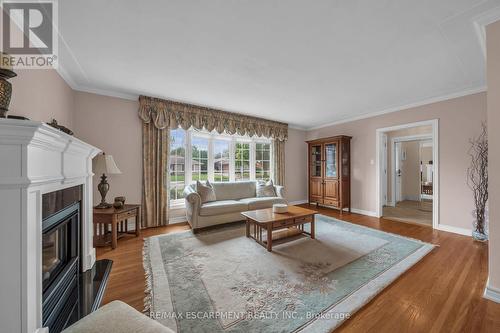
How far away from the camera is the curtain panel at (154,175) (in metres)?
3.54

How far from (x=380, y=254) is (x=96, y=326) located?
2862 millimetres

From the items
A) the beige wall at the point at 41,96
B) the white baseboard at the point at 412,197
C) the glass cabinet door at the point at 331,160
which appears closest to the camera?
the beige wall at the point at 41,96

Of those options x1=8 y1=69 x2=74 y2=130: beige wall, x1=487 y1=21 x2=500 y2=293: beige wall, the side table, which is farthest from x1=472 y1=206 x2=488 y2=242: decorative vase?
x1=8 y1=69 x2=74 y2=130: beige wall

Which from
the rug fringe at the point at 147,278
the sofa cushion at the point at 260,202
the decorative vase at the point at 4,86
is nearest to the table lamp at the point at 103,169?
the rug fringe at the point at 147,278

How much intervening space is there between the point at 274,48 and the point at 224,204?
2555 millimetres

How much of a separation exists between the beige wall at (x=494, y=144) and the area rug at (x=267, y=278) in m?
0.69

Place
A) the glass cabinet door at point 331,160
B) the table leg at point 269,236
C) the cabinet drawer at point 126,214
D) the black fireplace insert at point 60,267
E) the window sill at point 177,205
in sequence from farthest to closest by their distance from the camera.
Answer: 1. the glass cabinet door at point 331,160
2. the window sill at point 177,205
3. the cabinet drawer at point 126,214
4. the table leg at point 269,236
5. the black fireplace insert at point 60,267

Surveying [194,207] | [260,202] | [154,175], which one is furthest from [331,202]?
[154,175]

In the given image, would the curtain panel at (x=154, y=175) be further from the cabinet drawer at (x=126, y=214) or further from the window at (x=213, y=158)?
the cabinet drawer at (x=126, y=214)

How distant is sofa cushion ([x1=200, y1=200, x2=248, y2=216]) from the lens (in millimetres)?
3309

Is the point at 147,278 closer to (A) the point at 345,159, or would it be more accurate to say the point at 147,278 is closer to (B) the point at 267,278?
(B) the point at 267,278

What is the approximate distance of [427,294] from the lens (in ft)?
5.65

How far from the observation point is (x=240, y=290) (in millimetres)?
1763

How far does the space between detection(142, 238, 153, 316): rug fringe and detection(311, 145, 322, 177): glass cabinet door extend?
4.26 m
